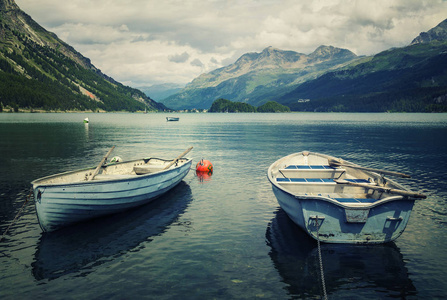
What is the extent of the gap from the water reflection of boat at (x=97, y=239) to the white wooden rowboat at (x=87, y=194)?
64 cm

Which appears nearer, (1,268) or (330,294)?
(330,294)

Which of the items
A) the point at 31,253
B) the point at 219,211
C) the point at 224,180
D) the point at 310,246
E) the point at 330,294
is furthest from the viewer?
the point at 224,180

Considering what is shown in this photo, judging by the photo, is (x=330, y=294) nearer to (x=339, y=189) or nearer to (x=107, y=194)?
(x=339, y=189)

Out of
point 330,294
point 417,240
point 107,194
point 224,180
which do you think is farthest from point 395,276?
point 224,180

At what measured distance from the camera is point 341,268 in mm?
13109

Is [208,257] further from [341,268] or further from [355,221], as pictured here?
[355,221]

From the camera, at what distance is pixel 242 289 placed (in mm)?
Result: 11516

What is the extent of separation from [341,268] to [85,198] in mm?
13270

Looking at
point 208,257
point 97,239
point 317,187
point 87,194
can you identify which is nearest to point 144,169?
point 87,194

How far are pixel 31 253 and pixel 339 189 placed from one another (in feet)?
55.1

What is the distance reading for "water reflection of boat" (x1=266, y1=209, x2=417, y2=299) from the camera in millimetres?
11531

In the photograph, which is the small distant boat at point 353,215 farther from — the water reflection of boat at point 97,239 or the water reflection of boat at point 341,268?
the water reflection of boat at point 97,239

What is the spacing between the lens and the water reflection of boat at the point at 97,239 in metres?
13.3

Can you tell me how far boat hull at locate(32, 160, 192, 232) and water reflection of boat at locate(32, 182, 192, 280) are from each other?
25.6 inches
